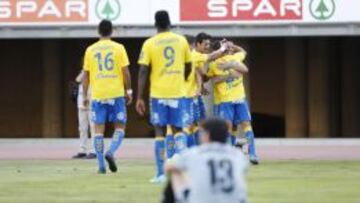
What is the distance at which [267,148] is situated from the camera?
2580 centimetres

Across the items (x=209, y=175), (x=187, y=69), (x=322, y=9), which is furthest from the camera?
(x=322, y=9)

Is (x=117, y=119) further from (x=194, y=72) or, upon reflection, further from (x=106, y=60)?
(x=194, y=72)

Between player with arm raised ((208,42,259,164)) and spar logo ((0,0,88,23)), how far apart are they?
30.0ft

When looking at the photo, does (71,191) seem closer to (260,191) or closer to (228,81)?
(260,191)

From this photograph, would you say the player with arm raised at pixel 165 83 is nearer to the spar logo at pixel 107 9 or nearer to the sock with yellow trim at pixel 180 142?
the sock with yellow trim at pixel 180 142

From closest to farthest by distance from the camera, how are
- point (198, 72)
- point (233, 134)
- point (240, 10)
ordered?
point (198, 72) < point (233, 134) < point (240, 10)

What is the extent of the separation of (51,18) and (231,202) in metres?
19.0

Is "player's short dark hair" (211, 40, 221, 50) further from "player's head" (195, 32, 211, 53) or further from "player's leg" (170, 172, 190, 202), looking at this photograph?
"player's leg" (170, 172, 190, 202)

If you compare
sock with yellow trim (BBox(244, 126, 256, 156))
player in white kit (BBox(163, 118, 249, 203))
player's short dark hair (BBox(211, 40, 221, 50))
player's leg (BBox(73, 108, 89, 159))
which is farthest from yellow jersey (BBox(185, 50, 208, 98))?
player in white kit (BBox(163, 118, 249, 203))

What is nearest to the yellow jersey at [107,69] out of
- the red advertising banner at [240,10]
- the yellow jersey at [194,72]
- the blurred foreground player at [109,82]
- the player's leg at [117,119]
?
the blurred foreground player at [109,82]

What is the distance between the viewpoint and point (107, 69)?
1612cm

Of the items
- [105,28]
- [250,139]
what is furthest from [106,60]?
[250,139]

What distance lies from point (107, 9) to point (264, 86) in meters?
7.56

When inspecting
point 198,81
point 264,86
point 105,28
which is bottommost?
point 264,86
